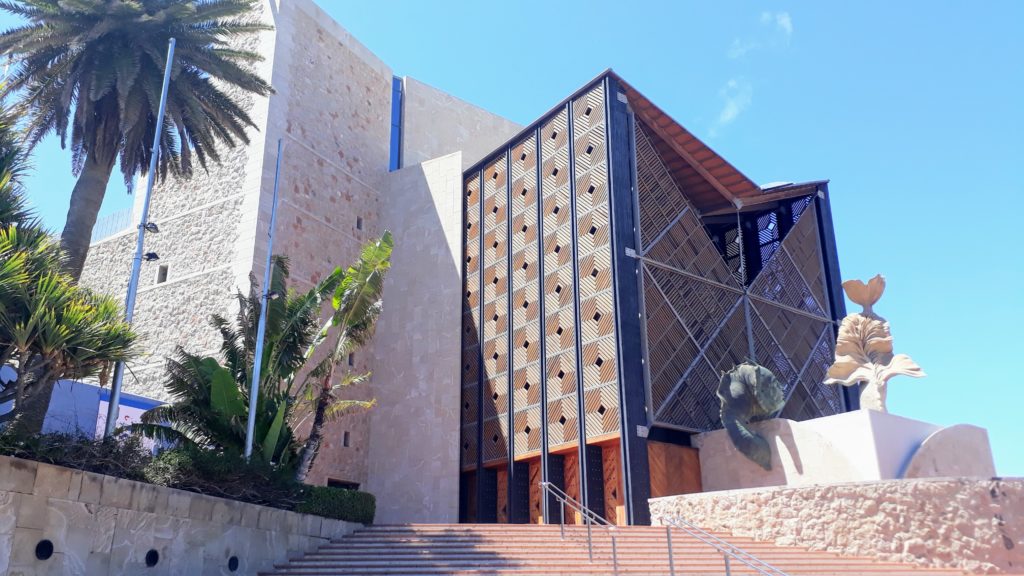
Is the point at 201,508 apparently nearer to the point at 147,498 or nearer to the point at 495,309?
the point at 147,498

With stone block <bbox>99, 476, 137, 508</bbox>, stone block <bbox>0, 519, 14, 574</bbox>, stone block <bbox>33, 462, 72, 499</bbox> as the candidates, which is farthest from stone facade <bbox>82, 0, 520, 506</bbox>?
stone block <bbox>0, 519, 14, 574</bbox>

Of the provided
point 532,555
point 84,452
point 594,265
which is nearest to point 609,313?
point 594,265

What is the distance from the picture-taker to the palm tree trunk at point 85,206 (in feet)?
45.5

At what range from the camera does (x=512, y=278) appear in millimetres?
20641

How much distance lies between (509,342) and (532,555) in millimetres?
8410

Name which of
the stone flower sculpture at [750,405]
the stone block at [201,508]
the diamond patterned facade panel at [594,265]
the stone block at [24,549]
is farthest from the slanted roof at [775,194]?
the stone block at [24,549]

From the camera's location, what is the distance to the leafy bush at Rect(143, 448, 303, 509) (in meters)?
11.0

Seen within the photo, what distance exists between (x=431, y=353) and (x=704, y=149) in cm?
834

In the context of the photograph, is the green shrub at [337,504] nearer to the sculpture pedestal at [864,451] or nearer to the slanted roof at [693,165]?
the sculpture pedestal at [864,451]

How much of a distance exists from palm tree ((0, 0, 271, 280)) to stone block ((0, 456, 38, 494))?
5.43m

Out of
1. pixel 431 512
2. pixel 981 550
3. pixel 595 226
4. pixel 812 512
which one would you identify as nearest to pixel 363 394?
pixel 431 512

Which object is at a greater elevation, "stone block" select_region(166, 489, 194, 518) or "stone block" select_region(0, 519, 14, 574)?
"stone block" select_region(166, 489, 194, 518)

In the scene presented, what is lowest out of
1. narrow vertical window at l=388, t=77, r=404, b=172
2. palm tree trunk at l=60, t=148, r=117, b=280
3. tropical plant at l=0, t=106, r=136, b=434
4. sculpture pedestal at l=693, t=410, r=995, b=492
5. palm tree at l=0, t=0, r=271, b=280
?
sculpture pedestal at l=693, t=410, r=995, b=492

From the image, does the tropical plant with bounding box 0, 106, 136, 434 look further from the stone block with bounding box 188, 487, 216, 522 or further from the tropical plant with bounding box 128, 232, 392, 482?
the tropical plant with bounding box 128, 232, 392, 482
